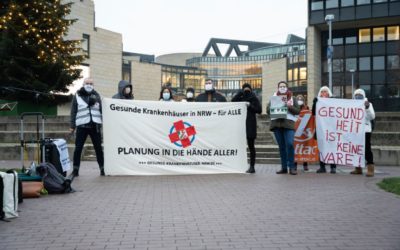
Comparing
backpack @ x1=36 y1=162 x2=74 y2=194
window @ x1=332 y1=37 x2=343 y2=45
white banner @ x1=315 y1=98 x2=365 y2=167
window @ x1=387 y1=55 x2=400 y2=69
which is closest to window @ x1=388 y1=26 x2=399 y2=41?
window @ x1=387 y1=55 x2=400 y2=69

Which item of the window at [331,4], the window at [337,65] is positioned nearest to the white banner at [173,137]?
the window at [331,4]

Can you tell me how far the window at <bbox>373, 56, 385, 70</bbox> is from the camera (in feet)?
190

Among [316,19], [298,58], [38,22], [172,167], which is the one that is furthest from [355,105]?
[298,58]

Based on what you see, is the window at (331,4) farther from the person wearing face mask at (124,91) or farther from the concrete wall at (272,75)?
the person wearing face mask at (124,91)

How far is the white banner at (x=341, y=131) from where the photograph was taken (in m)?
11.9

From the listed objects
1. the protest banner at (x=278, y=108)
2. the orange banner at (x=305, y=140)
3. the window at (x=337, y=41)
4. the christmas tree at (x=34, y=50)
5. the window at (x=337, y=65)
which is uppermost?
the window at (x=337, y=41)

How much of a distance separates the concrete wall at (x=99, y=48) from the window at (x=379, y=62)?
30.3m

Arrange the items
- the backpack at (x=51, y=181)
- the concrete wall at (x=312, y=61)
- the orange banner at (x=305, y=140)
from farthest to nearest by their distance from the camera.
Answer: the concrete wall at (x=312, y=61) → the orange banner at (x=305, y=140) → the backpack at (x=51, y=181)

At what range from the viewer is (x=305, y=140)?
42.2 feet

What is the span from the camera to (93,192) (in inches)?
333

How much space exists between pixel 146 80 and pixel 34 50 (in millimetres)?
53931

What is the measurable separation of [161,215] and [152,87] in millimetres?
71966

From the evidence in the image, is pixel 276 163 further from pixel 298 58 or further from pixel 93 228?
pixel 298 58

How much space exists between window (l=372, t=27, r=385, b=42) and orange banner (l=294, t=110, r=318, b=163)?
164 ft
